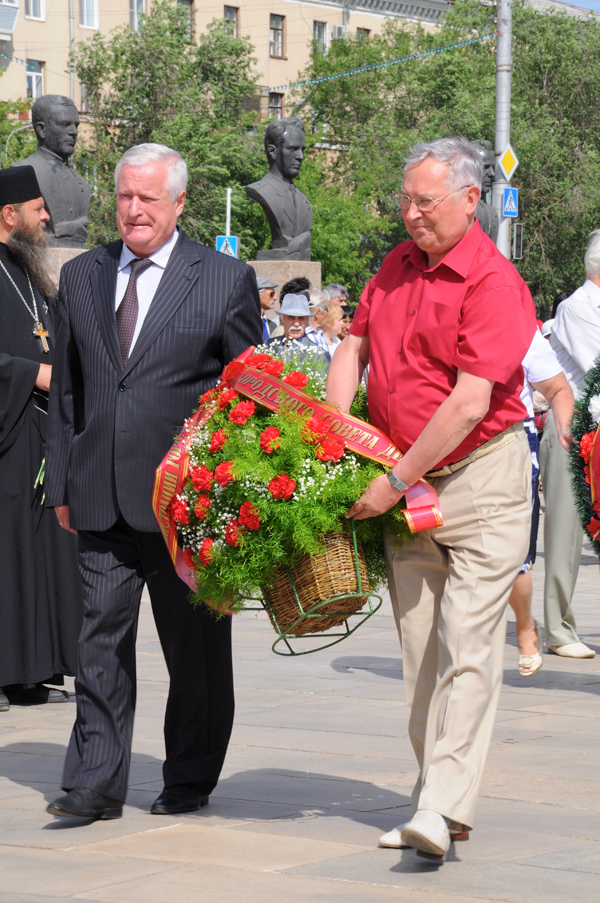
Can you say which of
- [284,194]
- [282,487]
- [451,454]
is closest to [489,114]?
[284,194]

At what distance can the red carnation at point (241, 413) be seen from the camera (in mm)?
4207

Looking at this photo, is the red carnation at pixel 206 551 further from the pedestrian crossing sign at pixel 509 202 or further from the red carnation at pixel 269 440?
the pedestrian crossing sign at pixel 509 202

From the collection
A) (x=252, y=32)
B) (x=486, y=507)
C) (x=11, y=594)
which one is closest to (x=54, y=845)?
(x=486, y=507)

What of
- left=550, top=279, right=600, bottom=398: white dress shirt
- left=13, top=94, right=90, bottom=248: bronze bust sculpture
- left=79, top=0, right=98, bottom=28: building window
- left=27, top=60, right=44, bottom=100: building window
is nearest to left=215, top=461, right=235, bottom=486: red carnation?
left=550, top=279, right=600, bottom=398: white dress shirt

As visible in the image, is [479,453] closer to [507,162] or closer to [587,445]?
[587,445]

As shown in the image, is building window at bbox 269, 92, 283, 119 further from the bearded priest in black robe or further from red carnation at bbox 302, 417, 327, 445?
red carnation at bbox 302, 417, 327, 445

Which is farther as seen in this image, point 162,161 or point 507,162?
point 507,162

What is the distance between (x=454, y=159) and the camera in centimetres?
420

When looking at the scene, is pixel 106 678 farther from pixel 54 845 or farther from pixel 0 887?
pixel 0 887

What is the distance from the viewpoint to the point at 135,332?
474 centimetres

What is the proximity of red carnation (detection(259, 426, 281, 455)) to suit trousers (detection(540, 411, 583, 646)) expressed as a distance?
14.1 feet

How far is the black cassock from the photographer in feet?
22.3

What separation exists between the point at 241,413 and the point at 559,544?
Result: 4.43 meters

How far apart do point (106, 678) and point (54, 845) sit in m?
0.57
